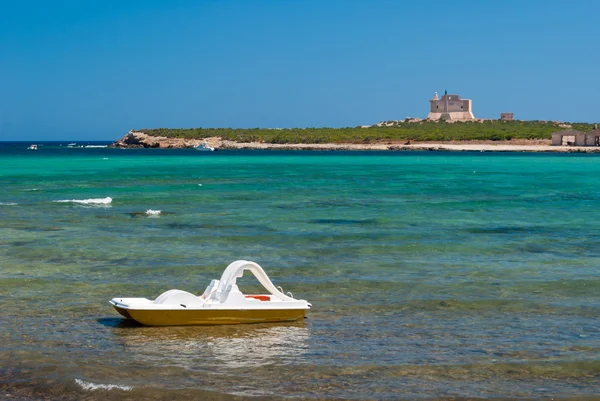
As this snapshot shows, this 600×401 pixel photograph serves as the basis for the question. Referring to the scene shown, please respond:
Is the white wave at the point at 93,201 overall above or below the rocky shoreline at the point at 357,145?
below

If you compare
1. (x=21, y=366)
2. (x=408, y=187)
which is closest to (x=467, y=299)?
(x=21, y=366)

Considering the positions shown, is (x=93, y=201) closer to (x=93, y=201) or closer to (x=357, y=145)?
(x=93, y=201)

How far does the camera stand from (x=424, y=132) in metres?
178

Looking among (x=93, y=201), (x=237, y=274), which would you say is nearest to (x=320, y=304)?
(x=237, y=274)

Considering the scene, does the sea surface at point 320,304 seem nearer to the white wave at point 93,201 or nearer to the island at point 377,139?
the white wave at point 93,201

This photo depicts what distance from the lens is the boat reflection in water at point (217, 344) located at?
33.7 feet

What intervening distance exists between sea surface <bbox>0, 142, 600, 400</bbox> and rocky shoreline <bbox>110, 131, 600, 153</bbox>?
395ft

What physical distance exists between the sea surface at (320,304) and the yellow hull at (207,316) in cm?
16

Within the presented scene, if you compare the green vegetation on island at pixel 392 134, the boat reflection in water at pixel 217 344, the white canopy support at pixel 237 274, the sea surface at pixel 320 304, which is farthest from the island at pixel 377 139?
the boat reflection in water at pixel 217 344

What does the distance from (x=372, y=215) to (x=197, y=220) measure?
6.94m

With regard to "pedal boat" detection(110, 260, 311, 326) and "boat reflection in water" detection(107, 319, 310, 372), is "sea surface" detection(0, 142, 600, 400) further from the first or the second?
"pedal boat" detection(110, 260, 311, 326)

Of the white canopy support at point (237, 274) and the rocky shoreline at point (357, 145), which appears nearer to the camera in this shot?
the white canopy support at point (237, 274)

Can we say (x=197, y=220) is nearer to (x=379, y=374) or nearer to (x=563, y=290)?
(x=563, y=290)

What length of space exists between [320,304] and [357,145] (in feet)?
498
